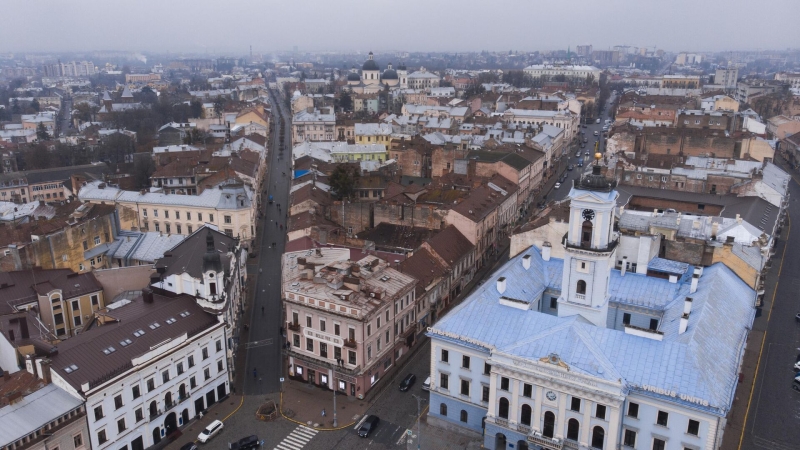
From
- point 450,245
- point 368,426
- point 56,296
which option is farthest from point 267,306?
point 368,426

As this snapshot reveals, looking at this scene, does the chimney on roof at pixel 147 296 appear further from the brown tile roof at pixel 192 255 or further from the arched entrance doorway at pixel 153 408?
the arched entrance doorway at pixel 153 408

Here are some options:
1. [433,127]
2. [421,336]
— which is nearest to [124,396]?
[421,336]

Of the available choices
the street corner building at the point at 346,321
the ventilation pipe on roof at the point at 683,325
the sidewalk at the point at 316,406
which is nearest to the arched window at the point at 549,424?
the ventilation pipe on roof at the point at 683,325

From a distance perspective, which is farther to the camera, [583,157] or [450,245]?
[583,157]

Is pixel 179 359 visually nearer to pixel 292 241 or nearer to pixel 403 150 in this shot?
pixel 292 241

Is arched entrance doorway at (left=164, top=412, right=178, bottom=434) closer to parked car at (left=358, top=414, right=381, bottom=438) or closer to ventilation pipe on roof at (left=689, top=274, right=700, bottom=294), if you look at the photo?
parked car at (left=358, top=414, right=381, bottom=438)

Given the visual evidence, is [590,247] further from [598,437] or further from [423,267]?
[423,267]

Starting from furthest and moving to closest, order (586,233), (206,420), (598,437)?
(206,420), (586,233), (598,437)
